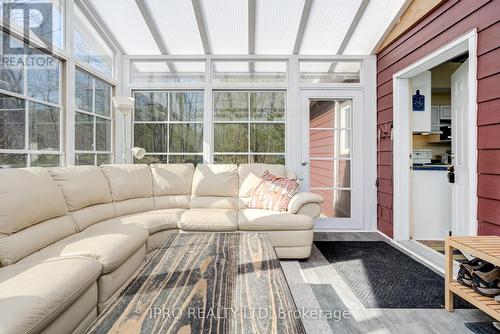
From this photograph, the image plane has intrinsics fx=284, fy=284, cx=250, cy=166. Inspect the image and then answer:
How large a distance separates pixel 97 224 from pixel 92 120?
4.91 ft

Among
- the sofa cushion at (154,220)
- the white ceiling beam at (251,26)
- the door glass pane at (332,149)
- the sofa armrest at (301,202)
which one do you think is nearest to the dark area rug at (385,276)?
the sofa armrest at (301,202)

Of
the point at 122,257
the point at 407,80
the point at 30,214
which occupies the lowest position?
the point at 122,257

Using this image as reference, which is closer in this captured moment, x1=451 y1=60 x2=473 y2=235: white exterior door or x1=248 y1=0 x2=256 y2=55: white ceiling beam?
x1=451 y1=60 x2=473 y2=235: white exterior door

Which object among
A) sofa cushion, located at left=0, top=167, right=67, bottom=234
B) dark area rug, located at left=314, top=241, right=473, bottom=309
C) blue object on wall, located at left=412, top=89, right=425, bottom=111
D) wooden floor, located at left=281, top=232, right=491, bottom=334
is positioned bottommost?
wooden floor, located at left=281, top=232, right=491, bottom=334

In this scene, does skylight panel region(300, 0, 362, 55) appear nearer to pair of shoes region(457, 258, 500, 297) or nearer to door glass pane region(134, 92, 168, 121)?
door glass pane region(134, 92, 168, 121)

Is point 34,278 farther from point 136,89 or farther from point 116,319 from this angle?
point 136,89

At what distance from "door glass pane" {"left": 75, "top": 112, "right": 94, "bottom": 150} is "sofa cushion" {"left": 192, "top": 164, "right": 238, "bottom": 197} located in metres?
1.31

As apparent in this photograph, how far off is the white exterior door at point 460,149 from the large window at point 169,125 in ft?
10.3

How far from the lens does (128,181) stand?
321 centimetres

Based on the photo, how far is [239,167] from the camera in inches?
147

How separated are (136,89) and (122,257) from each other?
2.86 meters

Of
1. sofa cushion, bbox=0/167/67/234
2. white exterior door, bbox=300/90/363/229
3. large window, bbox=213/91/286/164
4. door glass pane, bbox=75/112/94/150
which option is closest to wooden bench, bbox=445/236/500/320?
white exterior door, bbox=300/90/363/229

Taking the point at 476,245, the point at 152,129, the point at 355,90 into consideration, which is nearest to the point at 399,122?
the point at 355,90

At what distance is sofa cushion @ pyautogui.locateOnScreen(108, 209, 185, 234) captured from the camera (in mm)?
2725
